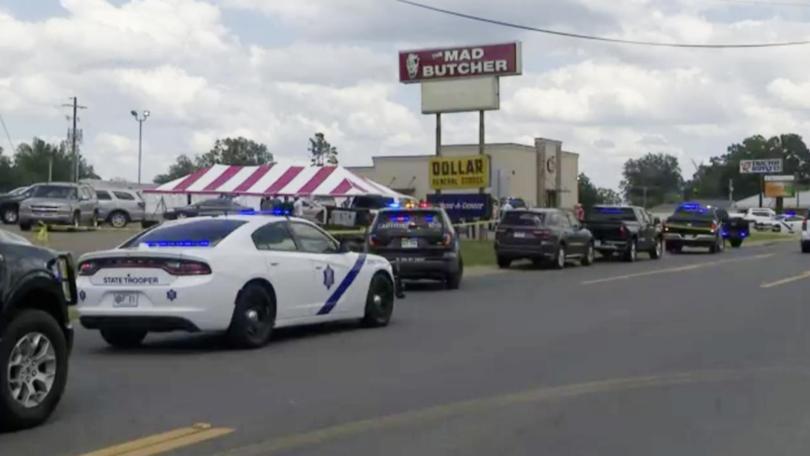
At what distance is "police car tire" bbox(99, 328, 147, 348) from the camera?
13109 millimetres

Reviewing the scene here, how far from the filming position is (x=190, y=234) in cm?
1314

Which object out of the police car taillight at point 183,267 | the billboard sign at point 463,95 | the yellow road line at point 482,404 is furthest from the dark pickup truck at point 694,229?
the police car taillight at point 183,267

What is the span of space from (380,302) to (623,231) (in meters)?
21.8

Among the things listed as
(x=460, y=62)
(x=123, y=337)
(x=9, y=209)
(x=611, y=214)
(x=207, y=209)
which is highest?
(x=460, y=62)

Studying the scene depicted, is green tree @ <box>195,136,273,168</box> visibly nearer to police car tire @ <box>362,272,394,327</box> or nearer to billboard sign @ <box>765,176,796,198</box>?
billboard sign @ <box>765,176,796,198</box>

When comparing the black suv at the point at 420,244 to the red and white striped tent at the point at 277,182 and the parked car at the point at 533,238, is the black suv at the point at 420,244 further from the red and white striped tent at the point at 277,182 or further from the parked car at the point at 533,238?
the red and white striped tent at the point at 277,182

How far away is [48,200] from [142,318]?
102ft

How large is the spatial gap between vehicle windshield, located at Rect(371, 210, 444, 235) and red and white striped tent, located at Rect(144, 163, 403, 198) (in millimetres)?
21172

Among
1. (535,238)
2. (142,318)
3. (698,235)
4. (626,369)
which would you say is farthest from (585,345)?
(698,235)

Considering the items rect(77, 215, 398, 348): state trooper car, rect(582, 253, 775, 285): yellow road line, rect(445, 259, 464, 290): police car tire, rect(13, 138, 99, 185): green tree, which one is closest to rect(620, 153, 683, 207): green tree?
rect(13, 138, 99, 185): green tree

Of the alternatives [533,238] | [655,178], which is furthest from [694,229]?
[655,178]

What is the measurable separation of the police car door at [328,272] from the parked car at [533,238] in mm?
16304

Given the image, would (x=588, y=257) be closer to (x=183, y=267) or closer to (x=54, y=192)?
(x=54, y=192)

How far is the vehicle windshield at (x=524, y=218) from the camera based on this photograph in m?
31.4
